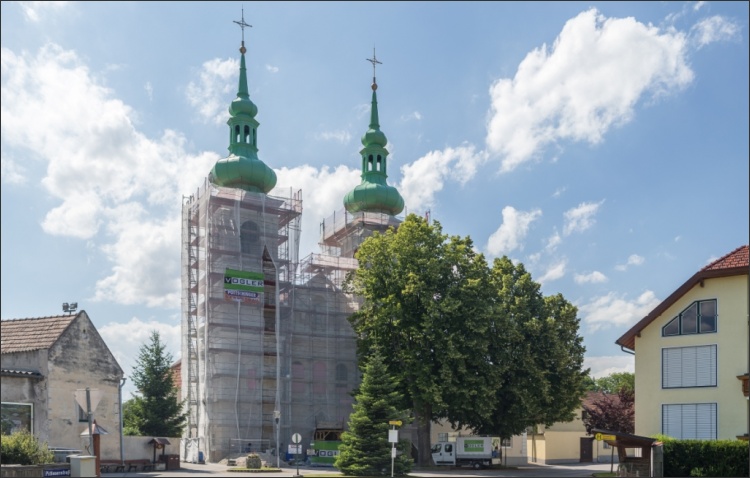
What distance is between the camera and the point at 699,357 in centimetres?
3338

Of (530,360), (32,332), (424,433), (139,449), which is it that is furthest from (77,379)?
(530,360)

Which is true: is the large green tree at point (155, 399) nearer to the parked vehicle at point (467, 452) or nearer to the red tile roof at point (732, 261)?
the parked vehicle at point (467, 452)

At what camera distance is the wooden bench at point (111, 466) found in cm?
3269

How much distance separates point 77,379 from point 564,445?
136 ft

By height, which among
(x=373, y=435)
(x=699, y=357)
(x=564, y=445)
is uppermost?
(x=699, y=357)

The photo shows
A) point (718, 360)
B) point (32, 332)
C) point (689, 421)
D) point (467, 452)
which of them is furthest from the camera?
point (467, 452)

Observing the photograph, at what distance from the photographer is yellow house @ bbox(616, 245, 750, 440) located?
106 feet

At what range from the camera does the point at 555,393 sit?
44.5m

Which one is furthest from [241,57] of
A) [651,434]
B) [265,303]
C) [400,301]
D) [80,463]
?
[80,463]

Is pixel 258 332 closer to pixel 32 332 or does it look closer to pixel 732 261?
pixel 32 332

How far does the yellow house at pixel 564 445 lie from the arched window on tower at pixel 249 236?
2495 centimetres

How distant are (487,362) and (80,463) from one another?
106ft

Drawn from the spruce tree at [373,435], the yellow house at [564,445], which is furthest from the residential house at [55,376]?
the yellow house at [564,445]

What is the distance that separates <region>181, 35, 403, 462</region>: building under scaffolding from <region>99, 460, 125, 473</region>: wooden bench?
1678 centimetres
